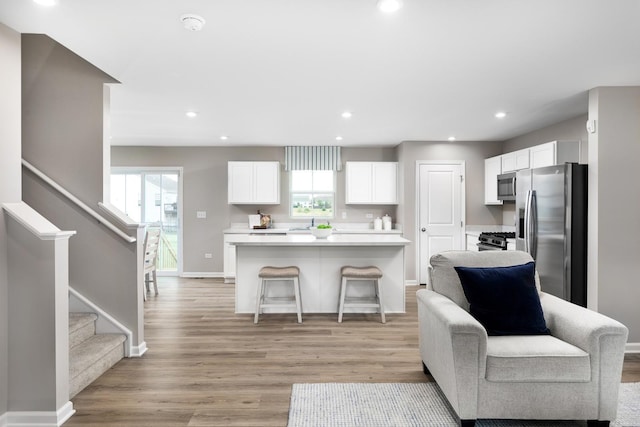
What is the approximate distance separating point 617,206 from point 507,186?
177 cm

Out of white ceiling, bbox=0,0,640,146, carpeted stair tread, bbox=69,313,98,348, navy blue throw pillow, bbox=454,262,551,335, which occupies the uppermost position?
white ceiling, bbox=0,0,640,146

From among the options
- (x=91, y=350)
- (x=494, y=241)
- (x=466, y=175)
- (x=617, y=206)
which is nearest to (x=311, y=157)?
(x=466, y=175)

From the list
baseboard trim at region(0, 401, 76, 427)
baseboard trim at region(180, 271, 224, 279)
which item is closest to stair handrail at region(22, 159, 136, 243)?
baseboard trim at region(0, 401, 76, 427)

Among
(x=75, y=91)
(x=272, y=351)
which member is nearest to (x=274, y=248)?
(x=272, y=351)

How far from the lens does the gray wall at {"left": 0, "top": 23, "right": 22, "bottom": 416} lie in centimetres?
212

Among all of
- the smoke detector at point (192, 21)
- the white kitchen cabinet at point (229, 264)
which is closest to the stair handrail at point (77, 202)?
the smoke detector at point (192, 21)

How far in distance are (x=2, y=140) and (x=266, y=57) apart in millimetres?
1751

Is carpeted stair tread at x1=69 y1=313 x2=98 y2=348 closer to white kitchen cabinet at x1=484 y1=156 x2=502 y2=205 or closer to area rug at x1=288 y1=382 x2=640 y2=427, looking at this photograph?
area rug at x1=288 y1=382 x2=640 y2=427

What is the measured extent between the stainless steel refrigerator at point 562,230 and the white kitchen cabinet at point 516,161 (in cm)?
114

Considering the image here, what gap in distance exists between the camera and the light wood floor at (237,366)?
7.47 ft

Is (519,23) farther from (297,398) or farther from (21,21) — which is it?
(21,21)

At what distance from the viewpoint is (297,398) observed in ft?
7.91

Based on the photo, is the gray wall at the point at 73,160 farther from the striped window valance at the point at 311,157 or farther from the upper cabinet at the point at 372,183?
the upper cabinet at the point at 372,183

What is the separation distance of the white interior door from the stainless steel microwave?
911 mm
